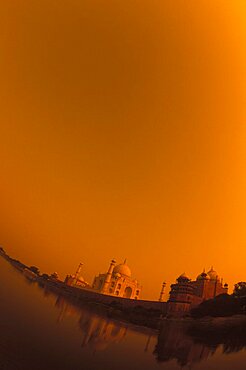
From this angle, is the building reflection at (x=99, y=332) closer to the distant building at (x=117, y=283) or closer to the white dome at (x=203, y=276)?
the distant building at (x=117, y=283)

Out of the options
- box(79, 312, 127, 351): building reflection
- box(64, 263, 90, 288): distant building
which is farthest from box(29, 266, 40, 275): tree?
box(79, 312, 127, 351): building reflection

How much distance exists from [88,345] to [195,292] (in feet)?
14.1

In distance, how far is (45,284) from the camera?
521 inches

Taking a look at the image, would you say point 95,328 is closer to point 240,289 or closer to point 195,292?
point 195,292

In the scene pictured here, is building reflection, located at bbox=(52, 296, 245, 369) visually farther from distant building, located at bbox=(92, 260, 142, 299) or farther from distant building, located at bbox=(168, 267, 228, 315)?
distant building, located at bbox=(92, 260, 142, 299)

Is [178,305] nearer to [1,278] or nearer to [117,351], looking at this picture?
[117,351]

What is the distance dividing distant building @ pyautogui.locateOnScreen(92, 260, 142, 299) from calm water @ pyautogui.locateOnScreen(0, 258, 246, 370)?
2721mm

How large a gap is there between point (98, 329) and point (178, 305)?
3141 millimetres

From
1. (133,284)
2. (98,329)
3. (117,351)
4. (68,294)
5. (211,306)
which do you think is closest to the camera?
(117,351)

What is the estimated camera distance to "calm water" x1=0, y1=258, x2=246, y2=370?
6.93 metres

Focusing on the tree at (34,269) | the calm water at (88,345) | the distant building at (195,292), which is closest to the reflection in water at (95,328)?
the calm water at (88,345)

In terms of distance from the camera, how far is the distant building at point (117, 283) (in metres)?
13.1

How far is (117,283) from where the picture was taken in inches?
707

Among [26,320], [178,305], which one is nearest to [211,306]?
[178,305]
